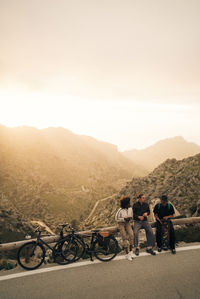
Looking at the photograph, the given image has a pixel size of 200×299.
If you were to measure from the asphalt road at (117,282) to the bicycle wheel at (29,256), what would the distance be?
20.6 inches

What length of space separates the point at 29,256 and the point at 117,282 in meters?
2.77

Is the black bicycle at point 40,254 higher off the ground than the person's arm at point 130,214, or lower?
lower

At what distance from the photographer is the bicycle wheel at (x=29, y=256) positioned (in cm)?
640

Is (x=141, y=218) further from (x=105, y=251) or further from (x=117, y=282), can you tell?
(x=117, y=282)

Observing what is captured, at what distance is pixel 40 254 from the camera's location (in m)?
6.75

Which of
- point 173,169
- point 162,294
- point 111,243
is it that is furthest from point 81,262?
point 173,169

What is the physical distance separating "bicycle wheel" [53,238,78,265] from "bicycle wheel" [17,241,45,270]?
1.44 ft

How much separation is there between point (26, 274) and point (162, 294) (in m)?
3.66

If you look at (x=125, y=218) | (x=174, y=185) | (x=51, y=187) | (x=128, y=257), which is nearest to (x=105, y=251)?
(x=128, y=257)

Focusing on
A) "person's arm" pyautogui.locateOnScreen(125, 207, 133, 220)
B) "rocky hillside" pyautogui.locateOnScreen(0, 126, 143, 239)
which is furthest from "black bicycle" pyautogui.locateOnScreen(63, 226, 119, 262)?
"rocky hillside" pyautogui.locateOnScreen(0, 126, 143, 239)

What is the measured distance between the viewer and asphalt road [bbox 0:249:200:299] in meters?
5.07

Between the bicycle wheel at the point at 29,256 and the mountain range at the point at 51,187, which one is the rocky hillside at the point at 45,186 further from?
the bicycle wheel at the point at 29,256

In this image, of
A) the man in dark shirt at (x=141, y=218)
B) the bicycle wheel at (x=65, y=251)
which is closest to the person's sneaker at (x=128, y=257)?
the man in dark shirt at (x=141, y=218)

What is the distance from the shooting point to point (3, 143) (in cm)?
18525
